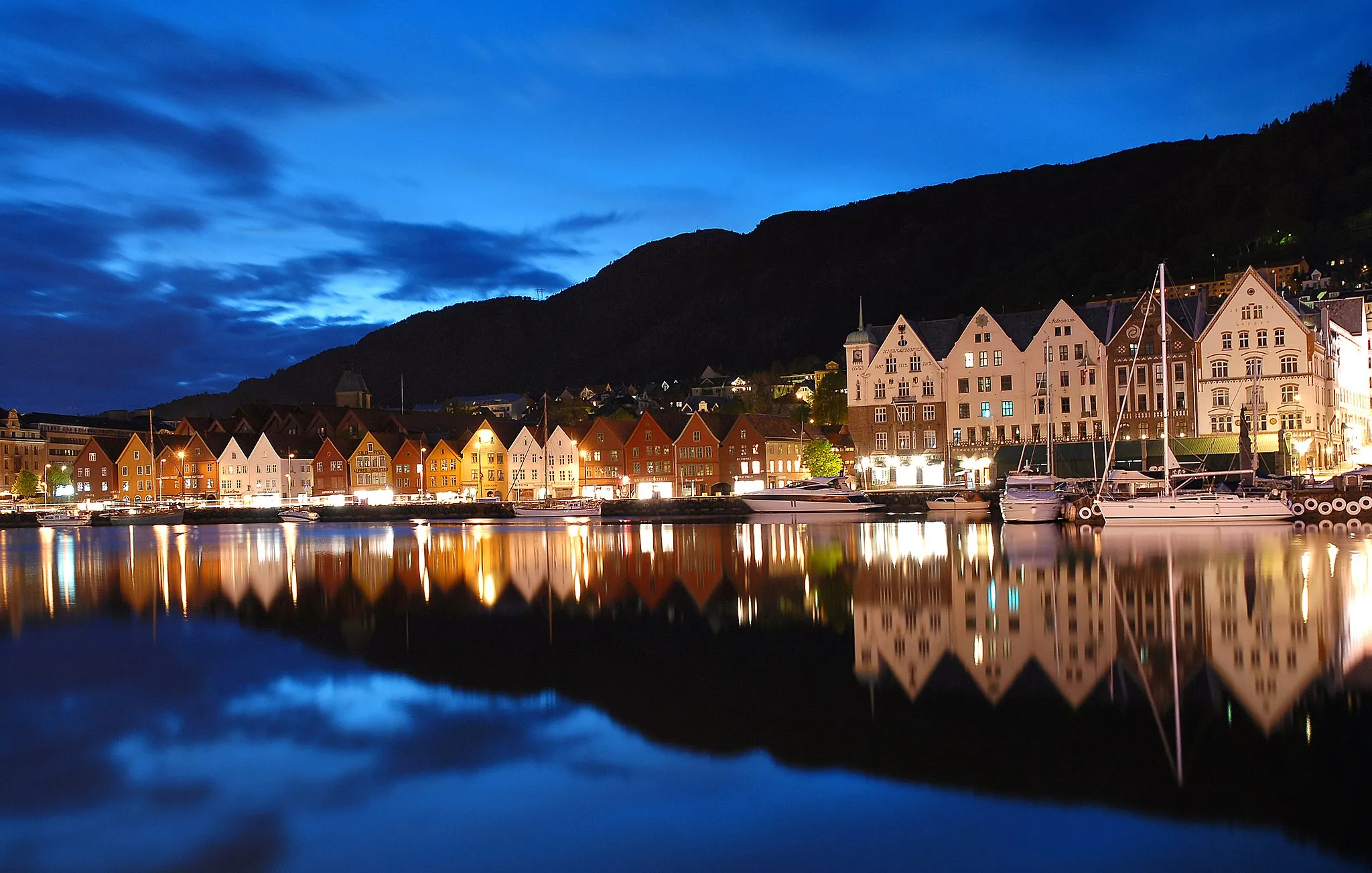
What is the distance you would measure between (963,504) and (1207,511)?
2203cm

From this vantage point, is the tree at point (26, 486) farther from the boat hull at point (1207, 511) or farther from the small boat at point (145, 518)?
the boat hull at point (1207, 511)

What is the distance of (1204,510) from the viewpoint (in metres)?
48.3

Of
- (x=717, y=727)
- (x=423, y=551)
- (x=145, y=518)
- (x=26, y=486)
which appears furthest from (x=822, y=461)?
(x=26, y=486)

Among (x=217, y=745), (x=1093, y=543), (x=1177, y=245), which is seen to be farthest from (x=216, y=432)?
(x=1177, y=245)

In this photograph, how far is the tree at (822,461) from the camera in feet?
299

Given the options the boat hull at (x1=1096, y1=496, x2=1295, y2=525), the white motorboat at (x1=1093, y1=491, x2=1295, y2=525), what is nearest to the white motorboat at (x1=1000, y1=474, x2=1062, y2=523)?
the white motorboat at (x1=1093, y1=491, x2=1295, y2=525)

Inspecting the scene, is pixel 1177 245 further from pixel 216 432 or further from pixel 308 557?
pixel 308 557

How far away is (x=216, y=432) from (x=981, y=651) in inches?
4945

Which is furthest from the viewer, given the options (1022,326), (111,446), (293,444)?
(111,446)

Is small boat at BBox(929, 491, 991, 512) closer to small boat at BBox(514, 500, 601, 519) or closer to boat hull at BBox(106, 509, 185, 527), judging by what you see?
small boat at BBox(514, 500, 601, 519)

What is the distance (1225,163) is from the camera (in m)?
176

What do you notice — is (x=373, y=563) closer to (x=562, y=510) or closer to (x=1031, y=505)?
(x=1031, y=505)

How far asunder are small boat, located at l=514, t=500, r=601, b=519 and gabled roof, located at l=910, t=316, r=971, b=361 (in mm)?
27155

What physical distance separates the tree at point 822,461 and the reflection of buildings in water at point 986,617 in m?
54.5
